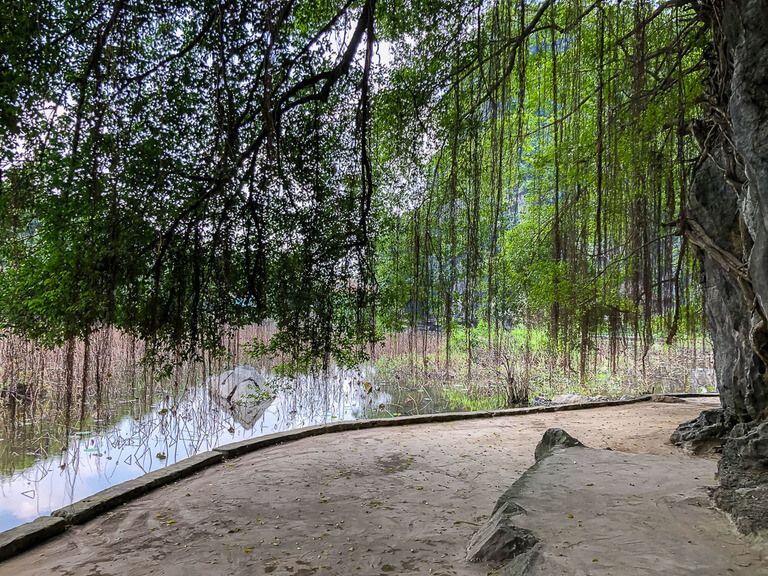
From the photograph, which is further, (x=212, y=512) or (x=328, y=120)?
(x=328, y=120)

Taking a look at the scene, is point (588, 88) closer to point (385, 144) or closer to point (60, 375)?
point (385, 144)

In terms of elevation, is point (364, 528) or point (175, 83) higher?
point (175, 83)

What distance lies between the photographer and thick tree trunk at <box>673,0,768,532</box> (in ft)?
5.57

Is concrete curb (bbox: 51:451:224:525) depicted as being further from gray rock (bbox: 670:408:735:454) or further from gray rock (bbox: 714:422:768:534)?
gray rock (bbox: 670:408:735:454)

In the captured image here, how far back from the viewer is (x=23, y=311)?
310cm

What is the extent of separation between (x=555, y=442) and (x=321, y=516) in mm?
1787

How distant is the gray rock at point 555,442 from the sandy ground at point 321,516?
276 mm

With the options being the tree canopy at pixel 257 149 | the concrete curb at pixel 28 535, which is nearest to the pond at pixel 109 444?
the concrete curb at pixel 28 535

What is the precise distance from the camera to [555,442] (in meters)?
3.44

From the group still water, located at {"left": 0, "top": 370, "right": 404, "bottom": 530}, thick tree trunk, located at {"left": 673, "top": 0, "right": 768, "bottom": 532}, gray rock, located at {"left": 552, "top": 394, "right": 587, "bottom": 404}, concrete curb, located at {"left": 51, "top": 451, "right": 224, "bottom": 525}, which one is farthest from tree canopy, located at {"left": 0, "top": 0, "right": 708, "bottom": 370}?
gray rock, located at {"left": 552, "top": 394, "right": 587, "bottom": 404}

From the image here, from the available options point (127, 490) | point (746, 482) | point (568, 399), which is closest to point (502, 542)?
point (746, 482)

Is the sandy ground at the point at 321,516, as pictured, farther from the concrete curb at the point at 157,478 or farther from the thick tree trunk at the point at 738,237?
the thick tree trunk at the point at 738,237

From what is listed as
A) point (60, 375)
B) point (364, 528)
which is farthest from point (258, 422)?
point (364, 528)

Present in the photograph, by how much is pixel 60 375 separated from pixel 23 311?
4.04 meters
